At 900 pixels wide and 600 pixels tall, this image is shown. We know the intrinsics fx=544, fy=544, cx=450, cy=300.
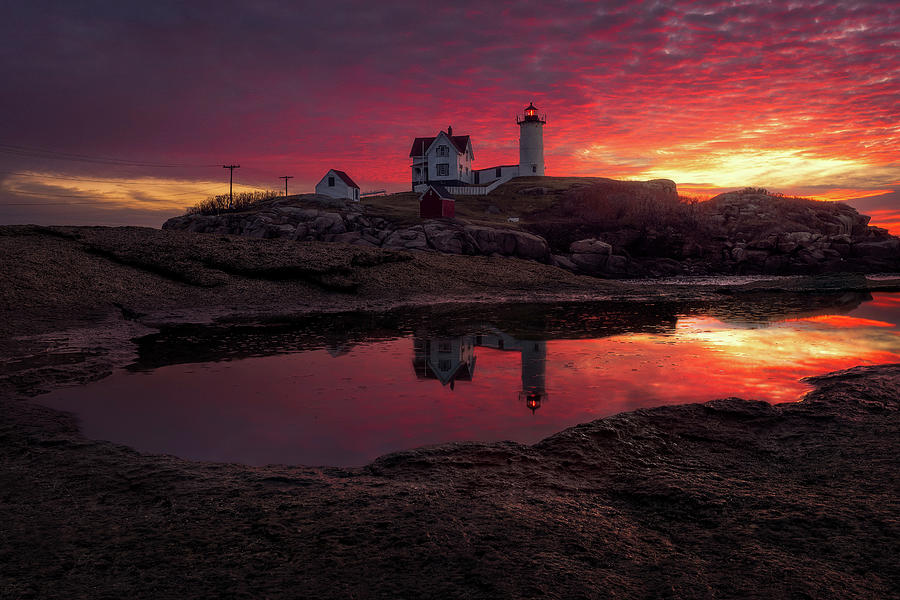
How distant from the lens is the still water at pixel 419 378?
295 inches

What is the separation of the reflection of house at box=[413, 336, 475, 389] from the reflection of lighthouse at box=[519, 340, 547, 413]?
1.17m

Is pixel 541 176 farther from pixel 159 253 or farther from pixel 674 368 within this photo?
pixel 674 368

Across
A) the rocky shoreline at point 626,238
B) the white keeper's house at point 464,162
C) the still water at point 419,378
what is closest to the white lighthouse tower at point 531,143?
the white keeper's house at point 464,162

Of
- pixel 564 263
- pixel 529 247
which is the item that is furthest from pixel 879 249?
pixel 529 247

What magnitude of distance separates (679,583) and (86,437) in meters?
7.02

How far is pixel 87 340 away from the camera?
13.8 meters

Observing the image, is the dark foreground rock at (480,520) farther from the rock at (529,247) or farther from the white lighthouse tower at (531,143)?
the white lighthouse tower at (531,143)

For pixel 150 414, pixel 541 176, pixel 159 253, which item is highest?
pixel 541 176

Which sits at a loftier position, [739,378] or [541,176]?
[541,176]

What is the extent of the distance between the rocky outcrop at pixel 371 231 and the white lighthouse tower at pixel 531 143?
1565 inches

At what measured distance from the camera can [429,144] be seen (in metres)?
80.6

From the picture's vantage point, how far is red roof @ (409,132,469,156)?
78875 millimetres

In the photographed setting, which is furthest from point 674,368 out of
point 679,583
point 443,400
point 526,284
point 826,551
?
point 526,284

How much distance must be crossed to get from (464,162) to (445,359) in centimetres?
7153
